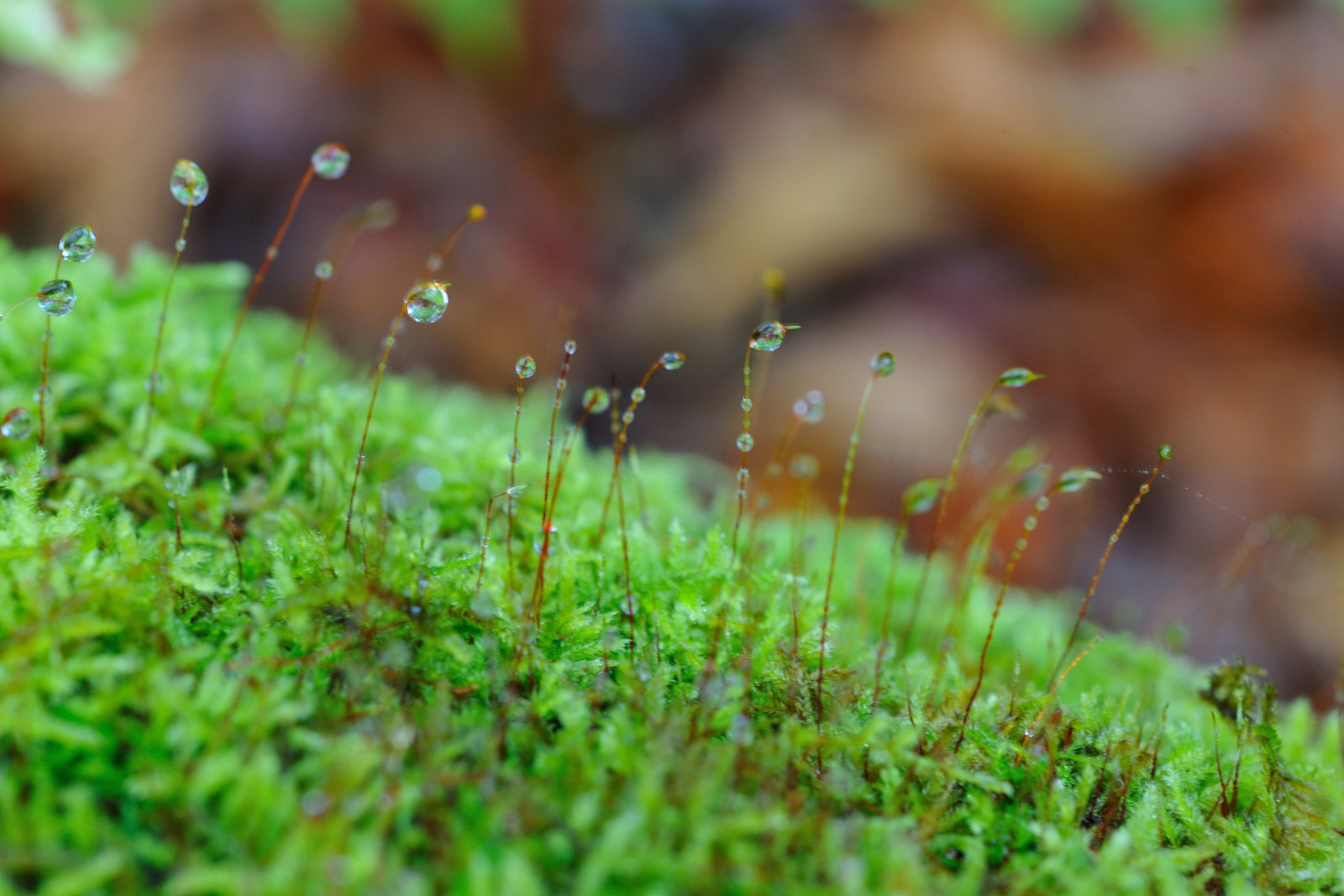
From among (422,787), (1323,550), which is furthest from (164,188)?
(1323,550)

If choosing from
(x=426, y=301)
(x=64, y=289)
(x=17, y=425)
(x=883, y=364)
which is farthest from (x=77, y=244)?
(x=883, y=364)

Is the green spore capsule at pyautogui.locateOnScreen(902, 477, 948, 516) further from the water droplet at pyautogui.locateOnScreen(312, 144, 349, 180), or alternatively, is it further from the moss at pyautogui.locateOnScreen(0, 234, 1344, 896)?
the water droplet at pyautogui.locateOnScreen(312, 144, 349, 180)

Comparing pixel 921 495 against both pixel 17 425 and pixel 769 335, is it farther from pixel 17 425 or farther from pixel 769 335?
pixel 17 425

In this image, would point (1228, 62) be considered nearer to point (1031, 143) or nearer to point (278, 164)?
point (1031, 143)

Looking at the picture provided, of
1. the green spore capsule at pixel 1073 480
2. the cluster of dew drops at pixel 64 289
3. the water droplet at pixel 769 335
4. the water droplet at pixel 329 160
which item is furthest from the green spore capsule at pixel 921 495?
the cluster of dew drops at pixel 64 289

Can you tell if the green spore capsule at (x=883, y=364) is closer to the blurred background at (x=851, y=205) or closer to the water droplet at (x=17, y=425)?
the water droplet at (x=17, y=425)

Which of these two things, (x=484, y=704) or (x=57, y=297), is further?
(x=57, y=297)

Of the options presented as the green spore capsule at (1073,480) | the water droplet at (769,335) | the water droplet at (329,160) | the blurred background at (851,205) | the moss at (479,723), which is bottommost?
the moss at (479,723)
